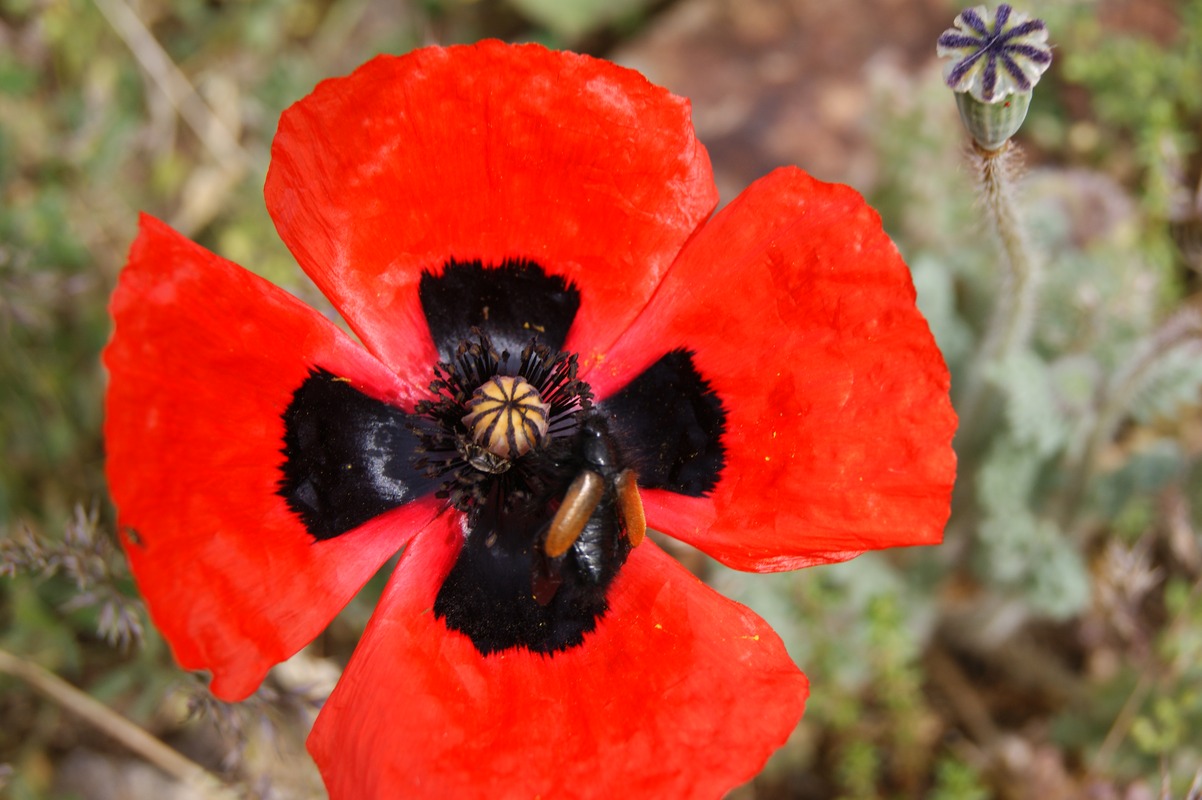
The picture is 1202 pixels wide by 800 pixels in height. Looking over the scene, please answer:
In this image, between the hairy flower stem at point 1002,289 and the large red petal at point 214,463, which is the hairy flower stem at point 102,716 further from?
the hairy flower stem at point 1002,289

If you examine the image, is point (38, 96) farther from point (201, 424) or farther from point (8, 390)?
point (201, 424)

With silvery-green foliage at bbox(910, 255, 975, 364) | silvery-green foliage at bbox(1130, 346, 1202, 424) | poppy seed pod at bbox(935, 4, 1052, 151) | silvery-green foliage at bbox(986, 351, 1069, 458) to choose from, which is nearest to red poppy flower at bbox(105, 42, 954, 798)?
poppy seed pod at bbox(935, 4, 1052, 151)

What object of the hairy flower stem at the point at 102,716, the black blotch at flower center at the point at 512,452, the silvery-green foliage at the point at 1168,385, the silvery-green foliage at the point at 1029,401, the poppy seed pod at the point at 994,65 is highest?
the poppy seed pod at the point at 994,65

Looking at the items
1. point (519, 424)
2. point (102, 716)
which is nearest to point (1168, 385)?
point (519, 424)

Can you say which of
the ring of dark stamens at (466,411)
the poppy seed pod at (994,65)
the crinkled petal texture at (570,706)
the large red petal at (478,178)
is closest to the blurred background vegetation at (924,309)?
the poppy seed pod at (994,65)

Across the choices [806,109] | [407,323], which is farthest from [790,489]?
[806,109]

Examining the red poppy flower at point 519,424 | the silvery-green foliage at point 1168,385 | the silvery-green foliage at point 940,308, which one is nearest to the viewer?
the red poppy flower at point 519,424

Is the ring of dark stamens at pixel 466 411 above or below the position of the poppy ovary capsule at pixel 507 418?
below
